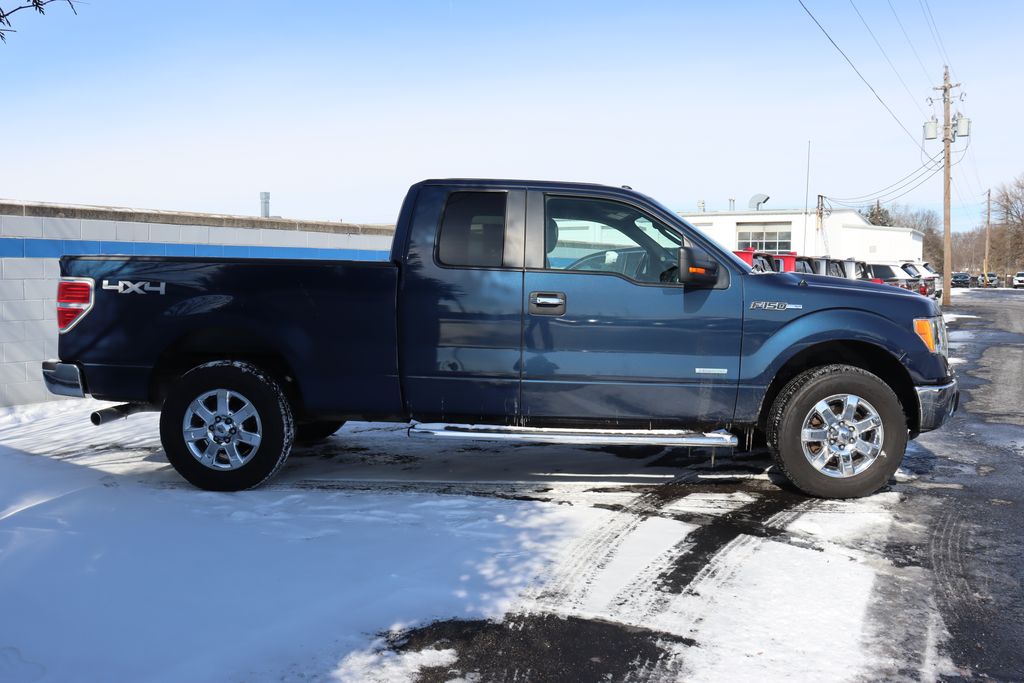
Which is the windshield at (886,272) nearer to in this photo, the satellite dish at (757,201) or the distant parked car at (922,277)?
the distant parked car at (922,277)

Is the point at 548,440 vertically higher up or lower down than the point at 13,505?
higher up

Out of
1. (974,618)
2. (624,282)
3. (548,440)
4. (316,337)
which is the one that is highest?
(624,282)

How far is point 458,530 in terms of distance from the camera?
4742mm

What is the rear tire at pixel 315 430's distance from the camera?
709 centimetres

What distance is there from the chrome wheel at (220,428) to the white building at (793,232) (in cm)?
5360

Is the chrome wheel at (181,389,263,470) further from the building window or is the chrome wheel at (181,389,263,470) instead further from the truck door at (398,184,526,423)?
the building window

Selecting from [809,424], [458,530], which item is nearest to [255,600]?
[458,530]

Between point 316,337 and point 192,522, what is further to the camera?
point 316,337

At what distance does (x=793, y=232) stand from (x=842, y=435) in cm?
5601

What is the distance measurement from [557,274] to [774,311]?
145 centimetres

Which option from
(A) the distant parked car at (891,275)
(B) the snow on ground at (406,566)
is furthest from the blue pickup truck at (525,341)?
(A) the distant parked car at (891,275)

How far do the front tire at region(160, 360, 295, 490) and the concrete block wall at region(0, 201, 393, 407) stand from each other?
4537 millimetres

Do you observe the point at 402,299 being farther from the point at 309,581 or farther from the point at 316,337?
the point at 309,581

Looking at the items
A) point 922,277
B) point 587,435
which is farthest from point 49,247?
point 922,277
